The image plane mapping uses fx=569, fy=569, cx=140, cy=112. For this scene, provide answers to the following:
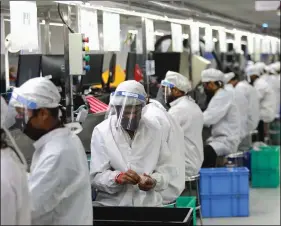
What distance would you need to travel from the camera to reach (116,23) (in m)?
4.99

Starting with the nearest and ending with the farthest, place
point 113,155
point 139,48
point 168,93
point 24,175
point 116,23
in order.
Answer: point 24,175, point 113,155, point 116,23, point 168,93, point 139,48

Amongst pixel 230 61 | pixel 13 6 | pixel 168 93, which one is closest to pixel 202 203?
pixel 168 93

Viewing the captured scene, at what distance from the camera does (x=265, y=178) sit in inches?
306

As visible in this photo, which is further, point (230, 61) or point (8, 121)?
point (230, 61)

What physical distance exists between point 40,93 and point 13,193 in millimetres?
550

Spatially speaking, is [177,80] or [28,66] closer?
[28,66]

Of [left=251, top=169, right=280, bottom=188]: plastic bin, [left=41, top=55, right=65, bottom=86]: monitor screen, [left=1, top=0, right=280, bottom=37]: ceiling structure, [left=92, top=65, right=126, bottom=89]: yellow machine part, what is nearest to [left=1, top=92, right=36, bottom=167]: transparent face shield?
[left=1, top=0, right=280, bottom=37]: ceiling structure

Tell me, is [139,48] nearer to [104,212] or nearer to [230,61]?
[104,212]

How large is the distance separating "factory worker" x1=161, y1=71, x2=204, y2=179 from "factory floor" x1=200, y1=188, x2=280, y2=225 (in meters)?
1.15

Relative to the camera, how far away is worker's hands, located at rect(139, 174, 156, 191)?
355cm

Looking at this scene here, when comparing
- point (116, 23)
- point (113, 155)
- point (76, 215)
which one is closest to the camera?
point (76, 215)

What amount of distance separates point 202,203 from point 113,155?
2817mm

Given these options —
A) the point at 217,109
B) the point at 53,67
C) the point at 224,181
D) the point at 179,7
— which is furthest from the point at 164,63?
the point at 53,67

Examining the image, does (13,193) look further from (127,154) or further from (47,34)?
(47,34)
